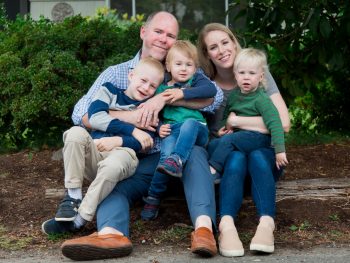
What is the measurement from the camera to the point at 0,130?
7.62 m

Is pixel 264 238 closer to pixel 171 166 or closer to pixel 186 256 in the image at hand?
pixel 186 256

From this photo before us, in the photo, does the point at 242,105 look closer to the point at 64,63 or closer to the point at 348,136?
the point at 64,63

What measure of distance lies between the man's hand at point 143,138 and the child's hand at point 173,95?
278mm

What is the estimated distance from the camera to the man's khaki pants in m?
4.77

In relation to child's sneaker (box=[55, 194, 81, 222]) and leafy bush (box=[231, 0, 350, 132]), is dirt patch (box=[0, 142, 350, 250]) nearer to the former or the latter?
child's sneaker (box=[55, 194, 81, 222])

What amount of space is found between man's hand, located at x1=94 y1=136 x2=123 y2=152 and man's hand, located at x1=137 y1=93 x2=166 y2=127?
0.66ft

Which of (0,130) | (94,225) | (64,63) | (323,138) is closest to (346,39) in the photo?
(323,138)

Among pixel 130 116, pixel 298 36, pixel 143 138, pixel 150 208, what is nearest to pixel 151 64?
pixel 130 116

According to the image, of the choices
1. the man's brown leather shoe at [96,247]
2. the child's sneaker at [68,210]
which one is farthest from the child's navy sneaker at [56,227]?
the man's brown leather shoe at [96,247]

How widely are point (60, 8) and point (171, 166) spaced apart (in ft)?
34.6

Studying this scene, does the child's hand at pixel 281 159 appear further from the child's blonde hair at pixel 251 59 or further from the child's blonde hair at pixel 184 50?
the child's blonde hair at pixel 184 50

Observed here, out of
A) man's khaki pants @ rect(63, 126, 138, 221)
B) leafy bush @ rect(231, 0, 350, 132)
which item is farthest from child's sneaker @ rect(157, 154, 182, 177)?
leafy bush @ rect(231, 0, 350, 132)

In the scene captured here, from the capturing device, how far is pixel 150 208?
519cm

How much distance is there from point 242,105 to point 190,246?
105 centimetres
